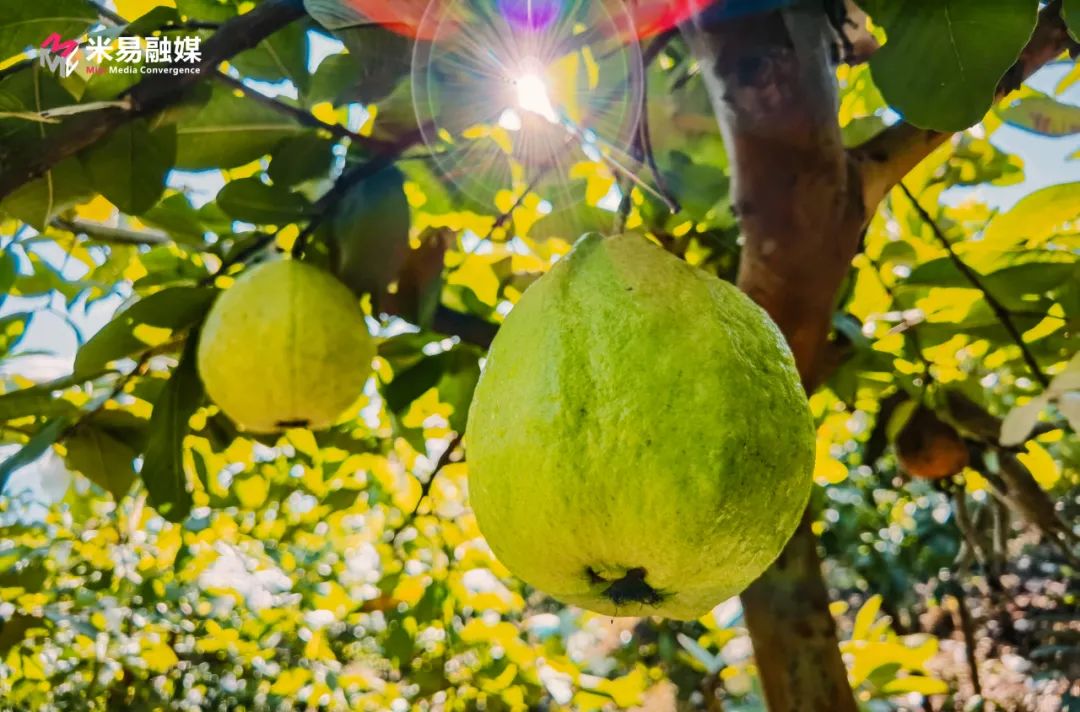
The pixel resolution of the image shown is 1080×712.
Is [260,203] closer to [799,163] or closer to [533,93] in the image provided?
[533,93]

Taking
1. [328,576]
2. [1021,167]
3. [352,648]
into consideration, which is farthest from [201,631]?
[1021,167]

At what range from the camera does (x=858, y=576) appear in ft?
18.2

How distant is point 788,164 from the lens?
3.22ft

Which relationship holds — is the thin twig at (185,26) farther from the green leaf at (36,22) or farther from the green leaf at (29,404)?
the green leaf at (29,404)

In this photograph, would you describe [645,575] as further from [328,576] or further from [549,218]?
[328,576]

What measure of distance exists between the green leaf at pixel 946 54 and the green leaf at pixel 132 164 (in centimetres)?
85

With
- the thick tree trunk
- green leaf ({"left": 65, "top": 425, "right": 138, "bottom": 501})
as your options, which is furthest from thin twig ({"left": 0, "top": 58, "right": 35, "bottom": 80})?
the thick tree trunk

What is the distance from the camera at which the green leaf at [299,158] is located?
3.92 ft

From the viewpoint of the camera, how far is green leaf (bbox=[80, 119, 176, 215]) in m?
1.01

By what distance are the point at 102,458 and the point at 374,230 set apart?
714mm

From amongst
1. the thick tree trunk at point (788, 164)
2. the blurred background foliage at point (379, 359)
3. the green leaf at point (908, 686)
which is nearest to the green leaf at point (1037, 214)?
the blurred background foliage at point (379, 359)

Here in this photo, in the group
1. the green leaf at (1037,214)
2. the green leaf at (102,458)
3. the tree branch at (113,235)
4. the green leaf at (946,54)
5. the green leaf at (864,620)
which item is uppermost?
the tree branch at (113,235)

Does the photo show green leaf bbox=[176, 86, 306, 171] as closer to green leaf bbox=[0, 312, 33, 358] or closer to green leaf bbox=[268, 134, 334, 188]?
green leaf bbox=[268, 134, 334, 188]

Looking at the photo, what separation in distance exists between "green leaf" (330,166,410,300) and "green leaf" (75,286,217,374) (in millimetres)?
251
